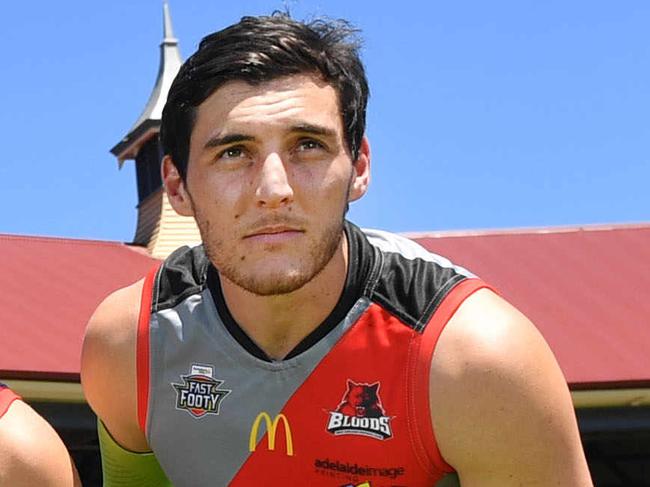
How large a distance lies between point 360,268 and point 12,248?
6.19m

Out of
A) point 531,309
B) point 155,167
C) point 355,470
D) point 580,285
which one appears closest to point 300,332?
point 355,470

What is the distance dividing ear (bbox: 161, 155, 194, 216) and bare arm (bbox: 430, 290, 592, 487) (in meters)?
0.82

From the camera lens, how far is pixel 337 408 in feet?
11.9

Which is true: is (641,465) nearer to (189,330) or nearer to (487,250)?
(487,250)

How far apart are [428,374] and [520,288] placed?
5.50 m

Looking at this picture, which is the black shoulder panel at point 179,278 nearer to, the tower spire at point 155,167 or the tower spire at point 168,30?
the tower spire at point 155,167

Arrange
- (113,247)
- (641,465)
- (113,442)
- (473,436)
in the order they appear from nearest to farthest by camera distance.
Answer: (473,436) → (113,442) → (113,247) → (641,465)

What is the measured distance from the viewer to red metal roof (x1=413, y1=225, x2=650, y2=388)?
25.2 feet

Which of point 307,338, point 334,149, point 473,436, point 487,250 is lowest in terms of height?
point 473,436

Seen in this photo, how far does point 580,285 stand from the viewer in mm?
8953

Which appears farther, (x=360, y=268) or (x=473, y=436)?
(x=360, y=268)

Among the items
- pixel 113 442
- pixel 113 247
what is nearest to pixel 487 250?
pixel 113 247

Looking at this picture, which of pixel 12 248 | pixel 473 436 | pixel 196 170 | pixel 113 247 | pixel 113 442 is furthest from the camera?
pixel 113 247

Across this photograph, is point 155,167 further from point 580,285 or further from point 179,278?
point 179,278
